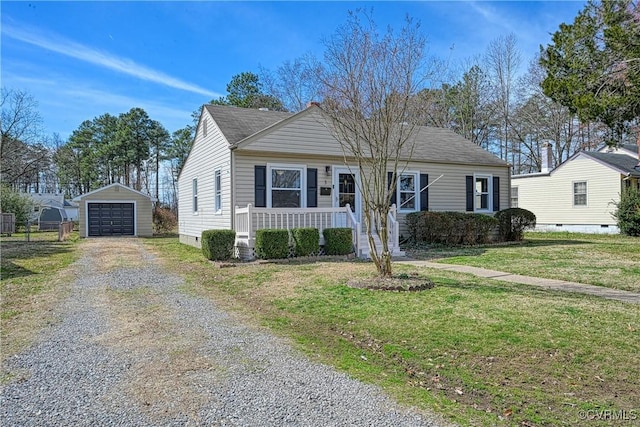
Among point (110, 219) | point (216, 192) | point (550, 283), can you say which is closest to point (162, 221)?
point (110, 219)

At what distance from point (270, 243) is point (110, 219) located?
16348 mm

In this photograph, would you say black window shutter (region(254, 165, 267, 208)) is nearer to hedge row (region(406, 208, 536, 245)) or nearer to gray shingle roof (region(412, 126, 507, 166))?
hedge row (region(406, 208, 536, 245))

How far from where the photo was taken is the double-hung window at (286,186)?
12.8 meters

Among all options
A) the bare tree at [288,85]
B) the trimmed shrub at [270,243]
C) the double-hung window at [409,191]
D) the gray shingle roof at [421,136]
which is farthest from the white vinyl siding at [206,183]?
the bare tree at [288,85]

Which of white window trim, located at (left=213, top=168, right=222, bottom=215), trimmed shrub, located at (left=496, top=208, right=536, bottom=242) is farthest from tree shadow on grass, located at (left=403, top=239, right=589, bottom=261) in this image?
white window trim, located at (left=213, top=168, right=222, bottom=215)

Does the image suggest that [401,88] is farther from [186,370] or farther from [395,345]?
[186,370]

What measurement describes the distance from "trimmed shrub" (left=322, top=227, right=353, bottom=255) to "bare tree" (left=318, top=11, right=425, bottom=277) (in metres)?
3.67

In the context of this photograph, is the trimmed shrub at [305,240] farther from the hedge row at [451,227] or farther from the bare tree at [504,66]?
the bare tree at [504,66]

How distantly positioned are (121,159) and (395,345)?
3943 cm

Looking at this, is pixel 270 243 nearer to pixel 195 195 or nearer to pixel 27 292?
pixel 27 292

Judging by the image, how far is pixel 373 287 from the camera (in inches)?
273

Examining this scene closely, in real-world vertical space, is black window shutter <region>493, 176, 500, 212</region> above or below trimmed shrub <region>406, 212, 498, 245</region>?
above

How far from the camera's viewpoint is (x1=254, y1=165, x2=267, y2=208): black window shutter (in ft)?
40.9

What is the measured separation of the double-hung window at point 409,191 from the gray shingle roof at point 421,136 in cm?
69
